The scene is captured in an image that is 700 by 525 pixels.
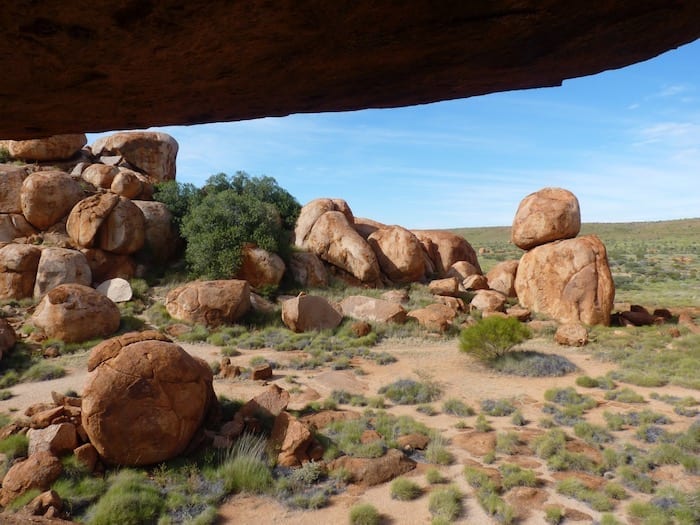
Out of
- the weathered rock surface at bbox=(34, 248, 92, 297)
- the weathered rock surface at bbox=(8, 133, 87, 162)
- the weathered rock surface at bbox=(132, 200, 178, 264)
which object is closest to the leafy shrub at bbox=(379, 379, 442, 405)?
the weathered rock surface at bbox=(34, 248, 92, 297)

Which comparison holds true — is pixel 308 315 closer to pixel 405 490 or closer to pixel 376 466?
pixel 376 466

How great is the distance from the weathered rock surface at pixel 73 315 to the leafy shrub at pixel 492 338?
12759mm

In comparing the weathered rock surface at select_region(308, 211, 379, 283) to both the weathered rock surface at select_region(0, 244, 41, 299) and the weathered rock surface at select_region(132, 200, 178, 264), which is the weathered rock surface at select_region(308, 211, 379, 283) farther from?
the weathered rock surface at select_region(0, 244, 41, 299)

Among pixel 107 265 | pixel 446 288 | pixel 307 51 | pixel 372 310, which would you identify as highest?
pixel 307 51

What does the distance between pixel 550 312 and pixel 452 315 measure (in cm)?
441

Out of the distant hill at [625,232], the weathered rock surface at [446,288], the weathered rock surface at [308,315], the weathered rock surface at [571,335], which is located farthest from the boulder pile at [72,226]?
the distant hill at [625,232]

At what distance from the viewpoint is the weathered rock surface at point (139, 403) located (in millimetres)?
8359

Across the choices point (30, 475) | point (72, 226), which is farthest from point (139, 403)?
point (72, 226)

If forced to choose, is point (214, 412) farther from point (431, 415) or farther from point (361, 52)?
point (361, 52)

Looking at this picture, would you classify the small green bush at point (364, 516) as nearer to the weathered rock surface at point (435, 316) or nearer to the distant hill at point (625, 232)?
the weathered rock surface at point (435, 316)

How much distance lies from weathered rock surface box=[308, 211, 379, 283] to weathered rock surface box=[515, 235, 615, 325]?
796cm

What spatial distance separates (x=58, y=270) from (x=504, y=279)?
21.8 meters

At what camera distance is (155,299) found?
21625 mm

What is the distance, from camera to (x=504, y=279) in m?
26.9
